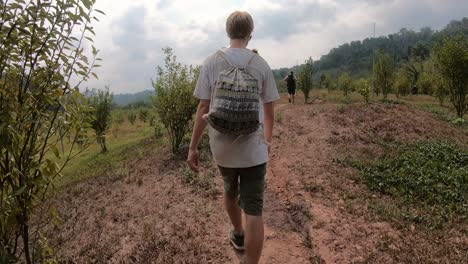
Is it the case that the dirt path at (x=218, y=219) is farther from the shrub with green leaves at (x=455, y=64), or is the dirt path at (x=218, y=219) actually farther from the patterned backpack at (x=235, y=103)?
the shrub with green leaves at (x=455, y=64)

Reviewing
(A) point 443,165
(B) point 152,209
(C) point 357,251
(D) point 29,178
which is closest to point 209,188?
(B) point 152,209

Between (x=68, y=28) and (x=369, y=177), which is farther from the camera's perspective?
(x=369, y=177)

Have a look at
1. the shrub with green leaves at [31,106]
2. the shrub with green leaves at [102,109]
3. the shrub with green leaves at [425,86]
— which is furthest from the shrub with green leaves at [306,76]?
the shrub with green leaves at [425,86]

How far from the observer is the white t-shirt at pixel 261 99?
3.12m

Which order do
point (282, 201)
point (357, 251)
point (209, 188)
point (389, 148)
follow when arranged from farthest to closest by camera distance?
point (389, 148)
point (209, 188)
point (282, 201)
point (357, 251)

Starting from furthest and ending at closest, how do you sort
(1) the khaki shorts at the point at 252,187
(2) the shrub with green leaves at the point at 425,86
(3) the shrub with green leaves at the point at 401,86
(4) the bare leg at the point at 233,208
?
(2) the shrub with green leaves at the point at 425,86
(3) the shrub with green leaves at the point at 401,86
(4) the bare leg at the point at 233,208
(1) the khaki shorts at the point at 252,187

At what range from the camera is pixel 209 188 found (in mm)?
6703

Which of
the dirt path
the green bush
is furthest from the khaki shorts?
the green bush

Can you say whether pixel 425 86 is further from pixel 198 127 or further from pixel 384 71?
pixel 198 127

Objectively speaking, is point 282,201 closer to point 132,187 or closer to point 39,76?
point 132,187

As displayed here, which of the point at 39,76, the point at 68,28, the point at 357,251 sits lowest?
the point at 357,251

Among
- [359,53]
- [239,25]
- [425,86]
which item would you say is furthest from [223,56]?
[359,53]

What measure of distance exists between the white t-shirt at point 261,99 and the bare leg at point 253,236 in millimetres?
537

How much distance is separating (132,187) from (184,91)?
3.36m
